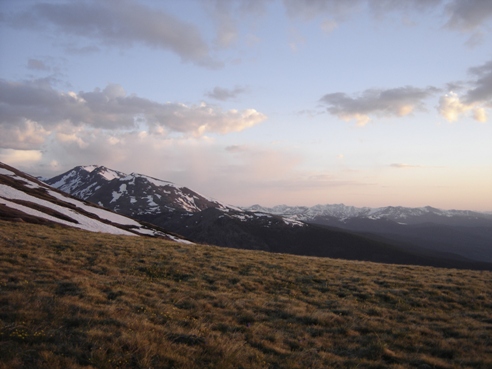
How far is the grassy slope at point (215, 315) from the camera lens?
8.24 metres

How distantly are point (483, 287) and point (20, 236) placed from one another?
34661 millimetres

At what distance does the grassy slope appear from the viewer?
27.0 ft

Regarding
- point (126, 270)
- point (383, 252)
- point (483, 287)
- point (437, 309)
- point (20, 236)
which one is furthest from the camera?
point (383, 252)

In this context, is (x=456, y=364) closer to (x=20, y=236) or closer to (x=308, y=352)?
(x=308, y=352)

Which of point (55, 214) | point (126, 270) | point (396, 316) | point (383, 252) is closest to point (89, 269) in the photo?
point (126, 270)

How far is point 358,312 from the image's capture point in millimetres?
14469

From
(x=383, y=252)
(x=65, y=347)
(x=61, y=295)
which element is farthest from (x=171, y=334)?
(x=383, y=252)

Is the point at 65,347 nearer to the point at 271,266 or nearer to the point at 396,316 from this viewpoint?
the point at 396,316

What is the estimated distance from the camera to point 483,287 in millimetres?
20797

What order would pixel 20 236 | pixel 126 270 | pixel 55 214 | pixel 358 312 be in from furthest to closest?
1. pixel 55 214
2. pixel 20 236
3. pixel 126 270
4. pixel 358 312

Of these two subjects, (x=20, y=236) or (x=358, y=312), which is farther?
(x=20, y=236)

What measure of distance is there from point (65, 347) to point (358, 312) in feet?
40.6

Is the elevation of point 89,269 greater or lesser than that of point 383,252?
greater

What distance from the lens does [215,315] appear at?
1209 cm
